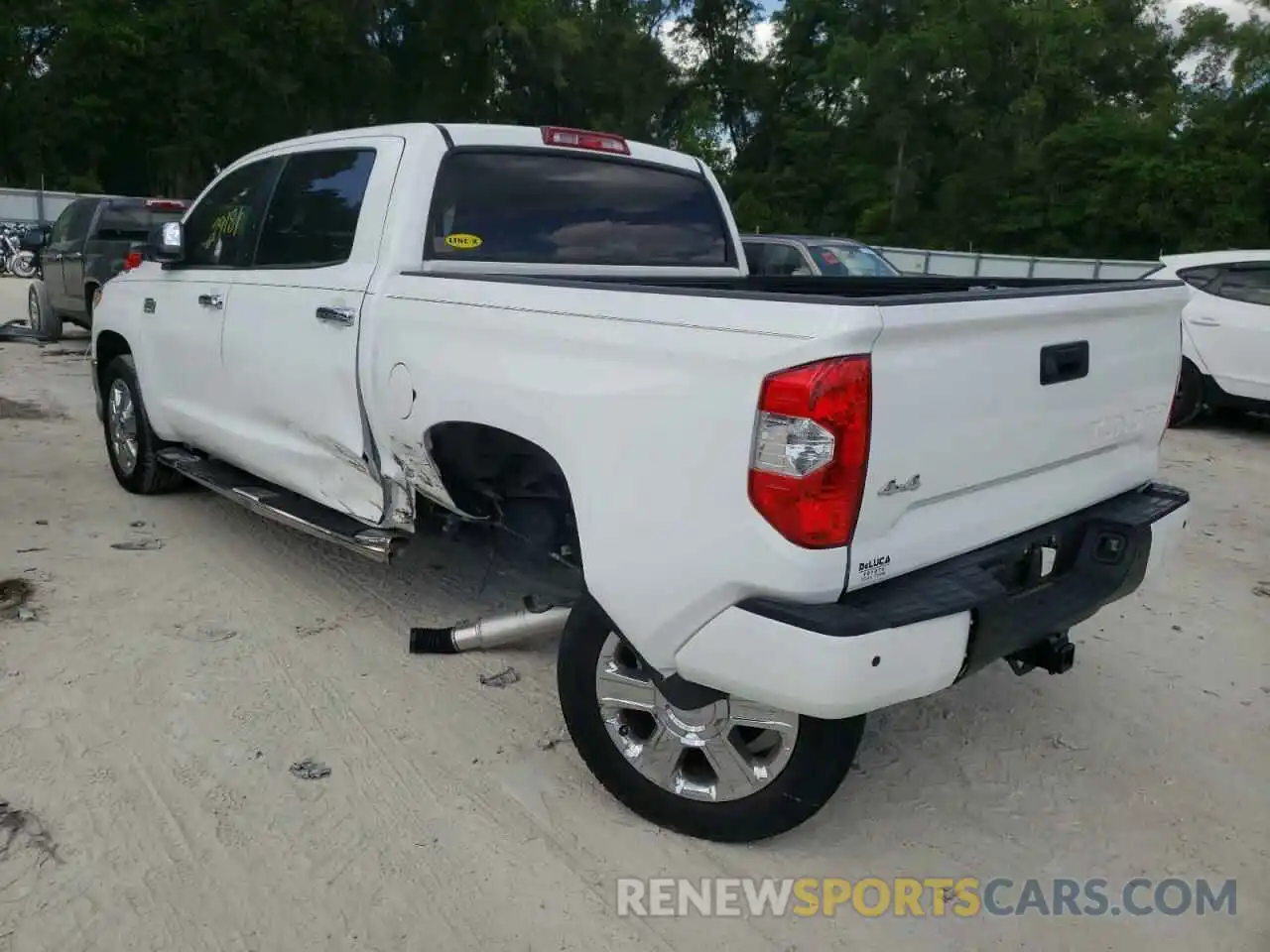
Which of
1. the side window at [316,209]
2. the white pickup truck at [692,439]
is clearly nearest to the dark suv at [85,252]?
the side window at [316,209]

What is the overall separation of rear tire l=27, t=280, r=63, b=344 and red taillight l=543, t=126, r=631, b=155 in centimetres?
1019

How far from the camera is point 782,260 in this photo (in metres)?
11.0

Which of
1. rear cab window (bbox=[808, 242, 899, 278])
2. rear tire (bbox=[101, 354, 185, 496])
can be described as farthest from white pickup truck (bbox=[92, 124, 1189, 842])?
rear cab window (bbox=[808, 242, 899, 278])

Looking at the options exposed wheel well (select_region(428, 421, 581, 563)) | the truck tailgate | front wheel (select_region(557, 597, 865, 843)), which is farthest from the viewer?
exposed wheel well (select_region(428, 421, 581, 563))

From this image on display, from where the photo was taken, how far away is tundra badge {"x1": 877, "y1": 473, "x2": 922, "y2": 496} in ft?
8.21

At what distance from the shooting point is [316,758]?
10.9 ft

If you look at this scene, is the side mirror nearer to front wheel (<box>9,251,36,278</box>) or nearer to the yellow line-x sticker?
the yellow line-x sticker

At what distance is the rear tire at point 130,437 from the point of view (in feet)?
18.6

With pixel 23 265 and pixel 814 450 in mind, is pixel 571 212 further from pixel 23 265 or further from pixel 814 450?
pixel 23 265

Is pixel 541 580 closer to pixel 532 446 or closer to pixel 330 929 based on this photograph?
pixel 532 446

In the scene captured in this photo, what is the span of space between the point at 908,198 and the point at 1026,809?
4593 cm

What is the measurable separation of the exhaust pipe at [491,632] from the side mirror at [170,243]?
2.33m

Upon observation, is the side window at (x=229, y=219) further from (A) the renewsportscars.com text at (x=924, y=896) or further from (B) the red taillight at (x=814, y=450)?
(A) the renewsportscars.com text at (x=924, y=896)

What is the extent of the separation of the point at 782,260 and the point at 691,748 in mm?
8654
